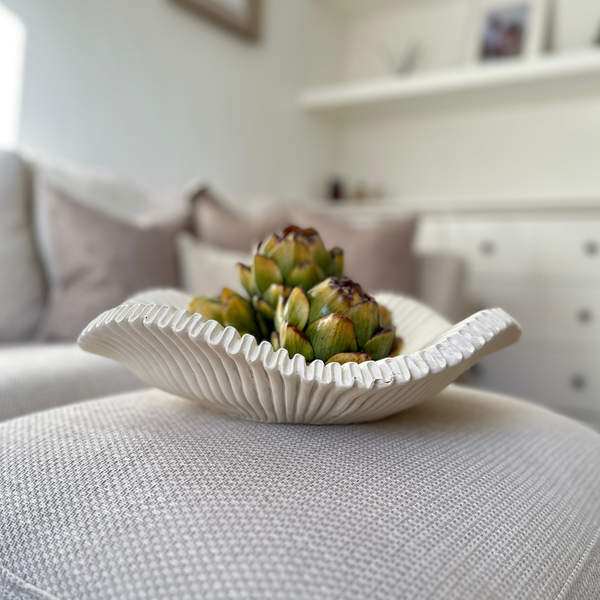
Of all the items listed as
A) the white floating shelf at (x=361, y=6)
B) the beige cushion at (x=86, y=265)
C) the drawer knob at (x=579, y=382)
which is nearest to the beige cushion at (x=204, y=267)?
the beige cushion at (x=86, y=265)

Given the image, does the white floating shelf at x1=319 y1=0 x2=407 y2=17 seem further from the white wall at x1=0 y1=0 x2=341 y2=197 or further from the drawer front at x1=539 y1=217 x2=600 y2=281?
the drawer front at x1=539 y1=217 x2=600 y2=281

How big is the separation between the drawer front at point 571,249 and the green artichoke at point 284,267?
2.03 metres

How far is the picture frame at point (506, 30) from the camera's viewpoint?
2.66 meters

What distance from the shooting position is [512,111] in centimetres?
283

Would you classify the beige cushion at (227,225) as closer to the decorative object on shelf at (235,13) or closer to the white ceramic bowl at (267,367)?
the decorative object on shelf at (235,13)

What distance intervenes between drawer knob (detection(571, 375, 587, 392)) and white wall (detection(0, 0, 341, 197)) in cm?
167

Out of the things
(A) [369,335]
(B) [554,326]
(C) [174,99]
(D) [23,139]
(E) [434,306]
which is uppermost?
(C) [174,99]

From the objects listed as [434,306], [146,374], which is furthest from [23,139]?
[146,374]

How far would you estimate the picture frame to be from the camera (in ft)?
8.74

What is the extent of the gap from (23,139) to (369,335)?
5.66 ft

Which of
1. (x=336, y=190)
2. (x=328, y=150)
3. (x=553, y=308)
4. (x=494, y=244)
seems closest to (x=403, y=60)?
(x=328, y=150)

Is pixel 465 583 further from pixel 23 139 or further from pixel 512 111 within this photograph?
pixel 512 111

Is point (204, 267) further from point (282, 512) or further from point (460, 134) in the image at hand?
point (460, 134)

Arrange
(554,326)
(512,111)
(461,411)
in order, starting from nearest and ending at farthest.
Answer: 1. (461,411)
2. (554,326)
3. (512,111)
